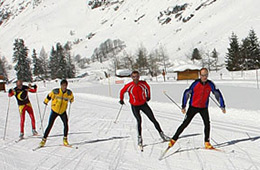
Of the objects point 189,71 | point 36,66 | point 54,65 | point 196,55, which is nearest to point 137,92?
point 189,71

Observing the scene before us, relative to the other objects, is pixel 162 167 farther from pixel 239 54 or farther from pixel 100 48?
pixel 100 48

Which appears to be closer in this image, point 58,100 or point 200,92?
point 200,92

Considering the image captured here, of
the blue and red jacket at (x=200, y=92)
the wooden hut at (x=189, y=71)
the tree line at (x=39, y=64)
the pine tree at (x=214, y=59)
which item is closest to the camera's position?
the blue and red jacket at (x=200, y=92)

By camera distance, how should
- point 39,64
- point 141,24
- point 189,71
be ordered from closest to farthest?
point 189,71, point 39,64, point 141,24

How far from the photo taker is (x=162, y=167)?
447 cm

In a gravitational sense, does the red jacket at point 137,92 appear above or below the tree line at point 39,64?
below

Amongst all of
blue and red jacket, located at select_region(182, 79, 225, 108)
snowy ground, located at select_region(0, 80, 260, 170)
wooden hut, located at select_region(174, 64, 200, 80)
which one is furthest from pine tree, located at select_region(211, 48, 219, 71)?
blue and red jacket, located at select_region(182, 79, 225, 108)

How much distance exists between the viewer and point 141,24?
391 ft

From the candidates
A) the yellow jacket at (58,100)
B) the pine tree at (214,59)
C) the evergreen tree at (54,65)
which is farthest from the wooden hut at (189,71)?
the yellow jacket at (58,100)

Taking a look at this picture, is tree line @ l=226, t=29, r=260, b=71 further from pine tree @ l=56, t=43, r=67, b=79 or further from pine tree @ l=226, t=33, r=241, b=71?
pine tree @ l=56, t=43, r=67, b=79

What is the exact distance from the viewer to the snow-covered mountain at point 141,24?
2933 inches

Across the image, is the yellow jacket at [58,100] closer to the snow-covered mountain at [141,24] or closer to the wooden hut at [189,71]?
the wooden hut at [189,71]

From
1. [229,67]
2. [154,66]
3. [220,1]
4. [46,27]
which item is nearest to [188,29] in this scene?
[220,1]

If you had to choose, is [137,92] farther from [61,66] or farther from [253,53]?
[61,66]
